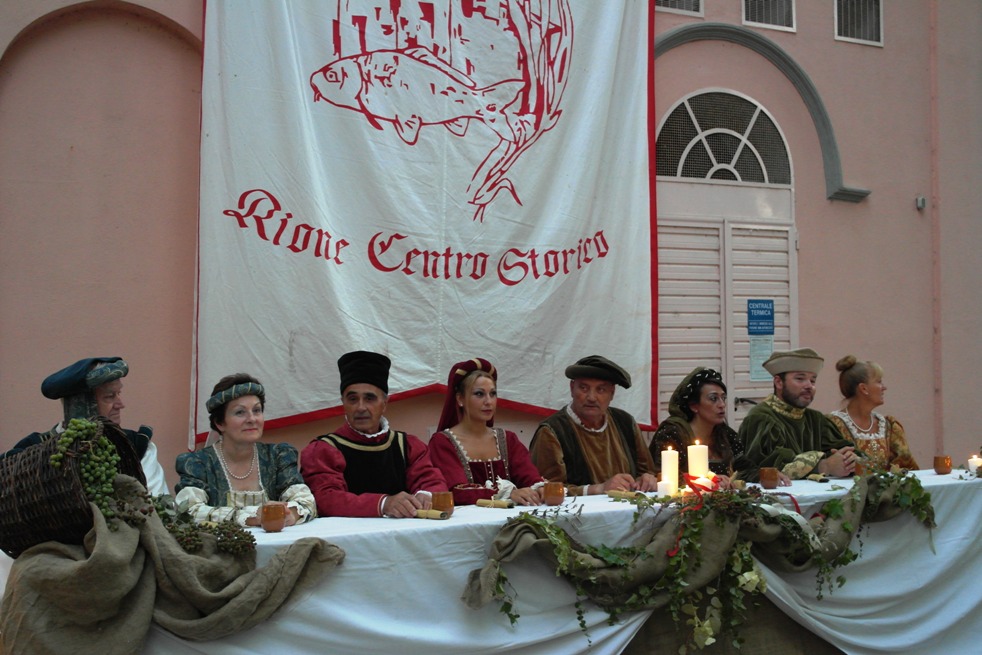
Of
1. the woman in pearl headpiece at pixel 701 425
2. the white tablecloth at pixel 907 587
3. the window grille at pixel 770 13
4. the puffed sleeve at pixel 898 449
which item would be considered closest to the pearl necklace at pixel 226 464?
the white tablecloth at pixel 907 587

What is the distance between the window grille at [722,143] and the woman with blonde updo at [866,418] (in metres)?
1.67

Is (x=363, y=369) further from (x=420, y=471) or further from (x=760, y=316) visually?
(x=760, y=316)

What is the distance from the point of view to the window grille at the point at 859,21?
261 inches

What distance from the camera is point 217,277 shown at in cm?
461

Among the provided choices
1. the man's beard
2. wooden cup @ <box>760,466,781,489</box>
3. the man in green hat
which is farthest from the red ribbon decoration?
the man's beard

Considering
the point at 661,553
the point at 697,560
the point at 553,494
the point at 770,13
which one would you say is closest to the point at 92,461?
the point at 553,494

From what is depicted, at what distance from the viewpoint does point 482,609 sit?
2857 mm

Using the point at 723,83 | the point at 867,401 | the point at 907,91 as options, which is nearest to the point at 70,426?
the point at 867,401

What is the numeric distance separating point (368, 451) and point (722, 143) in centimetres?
365

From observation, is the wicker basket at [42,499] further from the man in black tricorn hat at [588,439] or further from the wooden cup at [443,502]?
the man in black tricorn hat at [588,439]

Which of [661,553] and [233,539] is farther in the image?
[661,553]

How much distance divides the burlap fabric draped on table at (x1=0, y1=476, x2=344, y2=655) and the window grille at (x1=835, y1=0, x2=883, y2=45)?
18.5 ft

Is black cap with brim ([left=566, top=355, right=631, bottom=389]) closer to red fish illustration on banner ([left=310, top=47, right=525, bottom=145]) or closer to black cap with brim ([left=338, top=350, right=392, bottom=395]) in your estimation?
black cap with brim ([left=338, top=350, right=392, bottom=395])

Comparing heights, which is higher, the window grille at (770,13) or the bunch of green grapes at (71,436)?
the window grille at (770,13)
